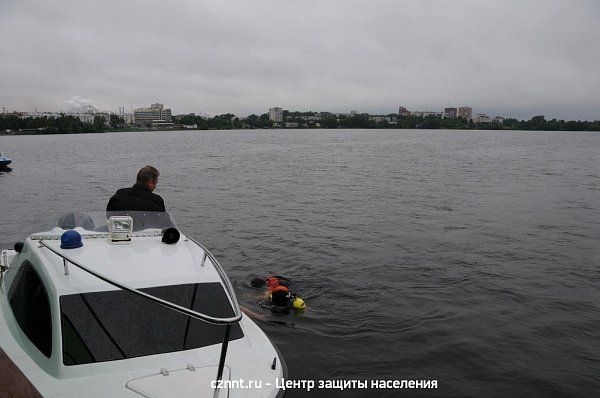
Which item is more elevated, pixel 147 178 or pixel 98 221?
pixel 147 178

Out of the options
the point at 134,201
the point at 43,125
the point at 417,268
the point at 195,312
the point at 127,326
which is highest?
the point at 43,125

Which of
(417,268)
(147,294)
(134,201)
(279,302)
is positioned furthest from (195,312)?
(417,268)

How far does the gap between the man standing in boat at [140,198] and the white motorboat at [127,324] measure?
3.56 feet

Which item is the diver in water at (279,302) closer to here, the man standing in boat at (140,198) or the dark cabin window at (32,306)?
the man standing in boat at (140,198)

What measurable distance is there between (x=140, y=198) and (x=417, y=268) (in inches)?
318

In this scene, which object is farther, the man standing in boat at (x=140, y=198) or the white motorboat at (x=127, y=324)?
the man standing in boat at (x=140, y=198)

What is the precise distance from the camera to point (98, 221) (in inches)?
251

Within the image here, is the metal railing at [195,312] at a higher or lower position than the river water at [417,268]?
higher

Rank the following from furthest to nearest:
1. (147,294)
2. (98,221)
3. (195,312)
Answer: (98,221), (147,294), (195,312)

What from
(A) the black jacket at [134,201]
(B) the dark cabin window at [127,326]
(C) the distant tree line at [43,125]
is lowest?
(B) the dark cabin window at [127,326]

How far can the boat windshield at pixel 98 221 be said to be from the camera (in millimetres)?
6308

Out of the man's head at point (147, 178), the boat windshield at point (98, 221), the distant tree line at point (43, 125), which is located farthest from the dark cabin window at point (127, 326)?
the distant tree line at point (43, 125)

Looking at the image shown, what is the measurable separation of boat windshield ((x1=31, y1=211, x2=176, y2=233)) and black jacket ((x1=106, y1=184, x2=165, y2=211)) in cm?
41

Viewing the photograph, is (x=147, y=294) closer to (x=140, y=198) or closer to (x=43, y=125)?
(x=140, y=198)
